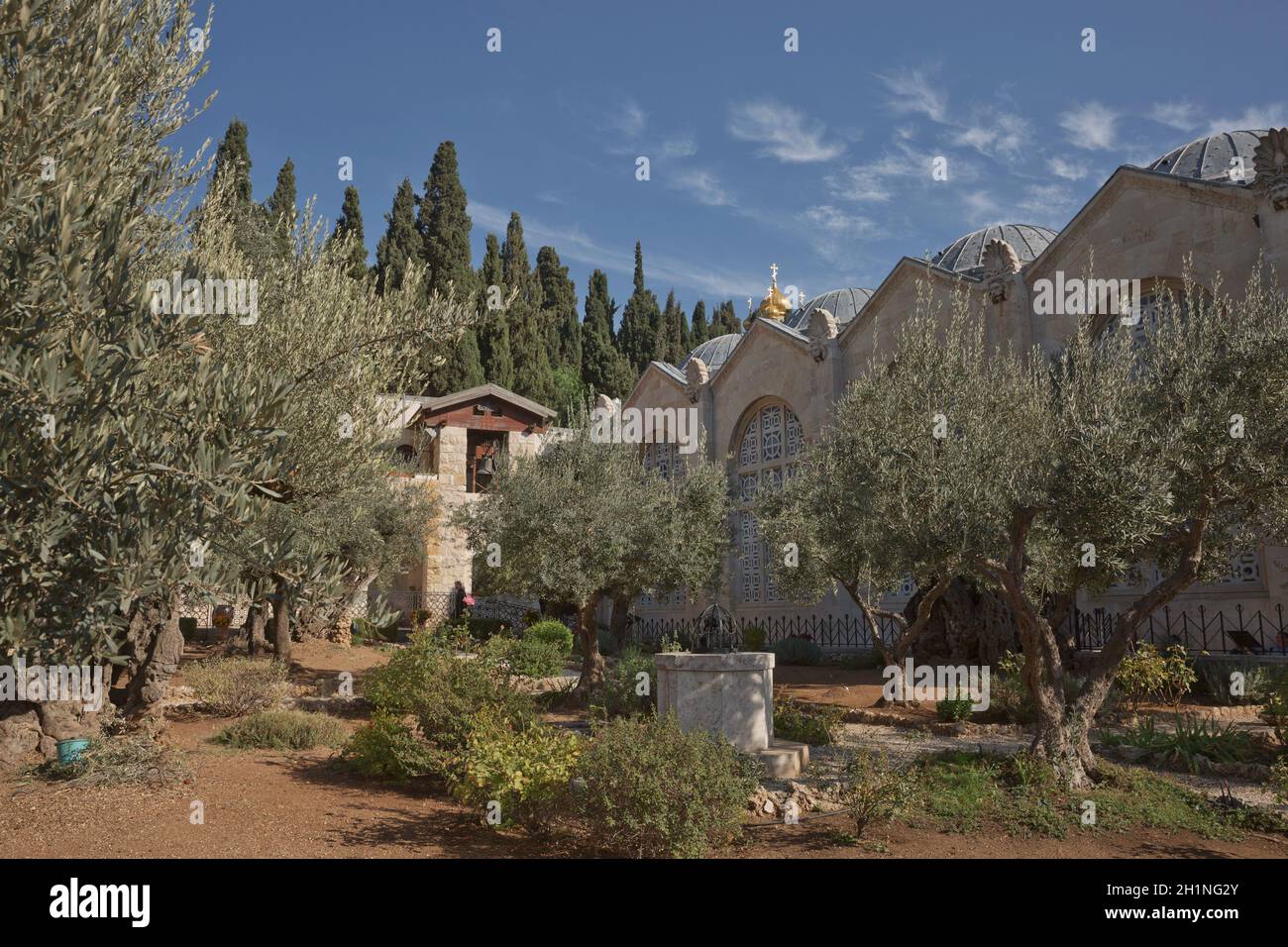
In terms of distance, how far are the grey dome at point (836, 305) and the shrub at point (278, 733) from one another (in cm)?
2454

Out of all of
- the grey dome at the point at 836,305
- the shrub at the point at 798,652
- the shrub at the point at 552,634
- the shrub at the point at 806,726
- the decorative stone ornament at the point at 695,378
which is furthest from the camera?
the grey dome at the point at 836,305

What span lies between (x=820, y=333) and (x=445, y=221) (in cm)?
3302

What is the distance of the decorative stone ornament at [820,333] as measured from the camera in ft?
86.7

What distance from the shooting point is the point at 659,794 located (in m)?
7.11

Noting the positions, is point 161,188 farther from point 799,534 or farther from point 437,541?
point 437,541

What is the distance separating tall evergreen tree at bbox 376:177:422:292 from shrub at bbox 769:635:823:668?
117 feet

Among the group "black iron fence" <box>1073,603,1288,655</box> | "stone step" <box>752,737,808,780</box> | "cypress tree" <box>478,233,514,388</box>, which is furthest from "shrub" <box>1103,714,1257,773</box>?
"cypress tree" <box>478,233,514,388</box>

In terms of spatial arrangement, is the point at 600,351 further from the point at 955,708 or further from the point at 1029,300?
the point at 955,708

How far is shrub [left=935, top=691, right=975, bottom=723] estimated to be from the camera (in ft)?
46.6

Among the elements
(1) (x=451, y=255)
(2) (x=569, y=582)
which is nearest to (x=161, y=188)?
(2) (x=569, y=582)

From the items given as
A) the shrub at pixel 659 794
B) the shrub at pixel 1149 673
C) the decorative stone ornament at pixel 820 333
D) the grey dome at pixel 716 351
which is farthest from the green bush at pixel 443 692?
the grey dome at pixel 716 351

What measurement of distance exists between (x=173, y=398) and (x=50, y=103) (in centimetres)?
247

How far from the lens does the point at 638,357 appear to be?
67.3m

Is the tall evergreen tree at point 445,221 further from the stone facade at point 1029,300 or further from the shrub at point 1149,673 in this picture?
the shrub at point 1149,673
